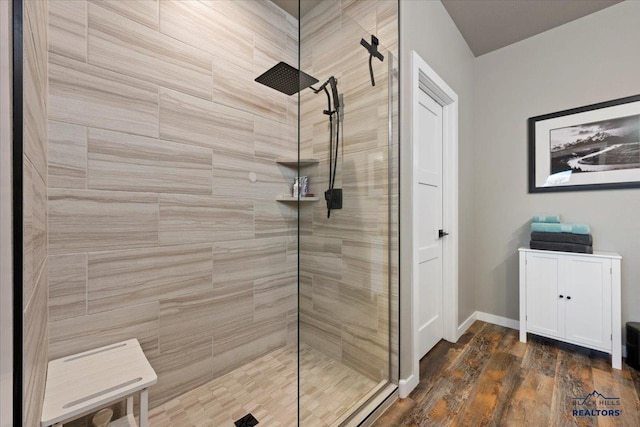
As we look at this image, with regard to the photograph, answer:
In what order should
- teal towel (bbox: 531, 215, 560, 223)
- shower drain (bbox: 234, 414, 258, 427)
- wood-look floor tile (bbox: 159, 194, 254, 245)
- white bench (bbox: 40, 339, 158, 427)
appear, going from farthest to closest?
teal towel (bbox: 531, 215, 560, 223) → wood-look floor tile (bbox: 159, 194, 254, 245) → shower drain (bbox: 234, 414, 258, 427) → white bench (bbox: 40, 339, 158, 427)

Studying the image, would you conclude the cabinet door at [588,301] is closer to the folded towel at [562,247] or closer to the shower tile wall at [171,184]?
the folded towel at [562,247]

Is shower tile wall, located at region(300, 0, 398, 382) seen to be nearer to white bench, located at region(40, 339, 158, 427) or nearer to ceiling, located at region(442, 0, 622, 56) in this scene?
white bench, located at region(40, 339, 158, 427)

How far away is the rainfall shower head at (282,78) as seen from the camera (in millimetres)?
1661

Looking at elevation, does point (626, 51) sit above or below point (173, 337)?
above

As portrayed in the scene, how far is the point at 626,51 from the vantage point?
6.82 ft

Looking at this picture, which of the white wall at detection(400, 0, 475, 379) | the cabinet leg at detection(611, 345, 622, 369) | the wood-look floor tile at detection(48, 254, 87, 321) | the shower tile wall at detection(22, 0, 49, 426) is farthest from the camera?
the cabinet leg at detection(611, 345, 622, 369)

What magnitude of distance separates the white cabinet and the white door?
0.71 metres

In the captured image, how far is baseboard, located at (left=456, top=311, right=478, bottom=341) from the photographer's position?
2420 mm

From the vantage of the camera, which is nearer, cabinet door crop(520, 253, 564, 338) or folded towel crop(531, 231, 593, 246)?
folded towel crop(531, 231, 593, 246)

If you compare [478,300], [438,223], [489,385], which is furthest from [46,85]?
[478,300]

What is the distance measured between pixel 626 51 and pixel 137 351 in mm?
3811

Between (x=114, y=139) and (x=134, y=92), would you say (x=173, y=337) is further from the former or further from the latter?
(x=134, y=92)

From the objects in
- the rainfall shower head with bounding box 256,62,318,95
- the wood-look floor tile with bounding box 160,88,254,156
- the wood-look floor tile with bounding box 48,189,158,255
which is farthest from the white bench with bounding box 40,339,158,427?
the rainfall shower head with bounding box 256,62,318,95

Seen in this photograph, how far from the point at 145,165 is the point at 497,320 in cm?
324
